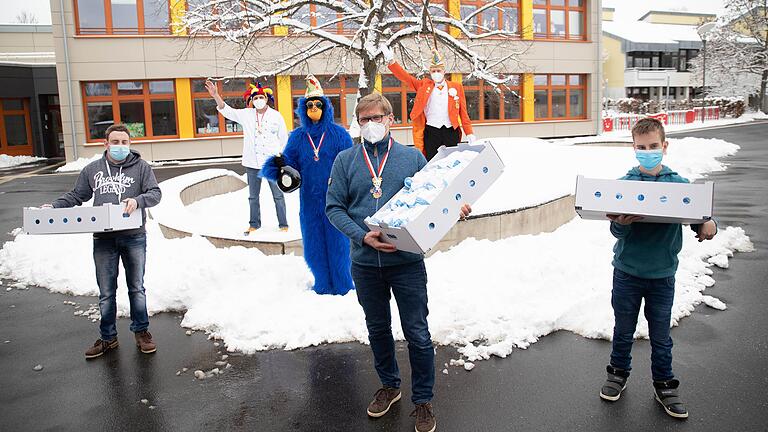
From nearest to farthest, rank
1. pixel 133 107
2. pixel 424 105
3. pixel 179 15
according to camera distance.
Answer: pixel 424 105 < pixel 179 15 < pixel 133 107

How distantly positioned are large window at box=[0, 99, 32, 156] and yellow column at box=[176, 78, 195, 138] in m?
11.3

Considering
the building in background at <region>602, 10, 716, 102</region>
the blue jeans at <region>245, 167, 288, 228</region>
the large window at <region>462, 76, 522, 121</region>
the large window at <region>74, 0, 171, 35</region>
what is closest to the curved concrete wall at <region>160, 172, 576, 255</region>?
the blue jeans at <region>245, 167, 288, 228</region>

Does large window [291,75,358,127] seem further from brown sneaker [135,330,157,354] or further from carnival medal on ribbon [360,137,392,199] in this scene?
carnival medal on ribbon [360,137,392,199]

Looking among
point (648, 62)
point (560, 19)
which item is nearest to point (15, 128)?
point (560, 19)

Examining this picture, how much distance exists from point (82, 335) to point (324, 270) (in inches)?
92.9

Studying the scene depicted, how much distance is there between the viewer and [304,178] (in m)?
6.30

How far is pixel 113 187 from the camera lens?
5246mm

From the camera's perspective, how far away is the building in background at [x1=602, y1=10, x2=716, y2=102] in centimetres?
5925

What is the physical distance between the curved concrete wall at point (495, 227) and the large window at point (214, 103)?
20.2 meters

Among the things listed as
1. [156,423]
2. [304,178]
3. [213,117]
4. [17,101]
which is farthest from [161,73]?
[156,423]

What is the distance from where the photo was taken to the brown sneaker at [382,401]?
13.3ft

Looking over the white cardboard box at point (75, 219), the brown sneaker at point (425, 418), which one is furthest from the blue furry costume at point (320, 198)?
the brown sneaker at point (425, 418)

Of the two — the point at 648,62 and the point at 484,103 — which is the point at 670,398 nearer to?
the point at 484,103

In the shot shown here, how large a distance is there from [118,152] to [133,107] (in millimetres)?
24032
